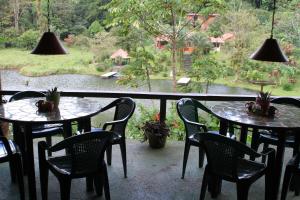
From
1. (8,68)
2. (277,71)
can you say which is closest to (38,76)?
(8,68)

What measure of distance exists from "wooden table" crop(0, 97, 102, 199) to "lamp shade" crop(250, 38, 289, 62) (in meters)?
1.47

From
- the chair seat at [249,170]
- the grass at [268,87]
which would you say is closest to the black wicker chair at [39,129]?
the chair seat at [249,170]

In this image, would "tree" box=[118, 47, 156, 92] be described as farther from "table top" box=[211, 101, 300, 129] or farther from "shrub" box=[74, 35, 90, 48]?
"table top" box=[211, 101, 300, 129]

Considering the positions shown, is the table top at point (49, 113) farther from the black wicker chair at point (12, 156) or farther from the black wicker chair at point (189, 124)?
the black wicker chair at point (189, 124)

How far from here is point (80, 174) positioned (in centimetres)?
227

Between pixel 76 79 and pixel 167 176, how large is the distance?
5.17 metres

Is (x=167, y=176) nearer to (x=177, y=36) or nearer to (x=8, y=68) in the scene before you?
(x=177, y=36)

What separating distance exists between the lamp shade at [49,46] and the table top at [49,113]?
0.49 metres

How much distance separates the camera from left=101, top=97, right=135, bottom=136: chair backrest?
2988 millimetres

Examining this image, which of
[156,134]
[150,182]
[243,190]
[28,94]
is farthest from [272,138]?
[28,94]

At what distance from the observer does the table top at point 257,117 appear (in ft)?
8.38

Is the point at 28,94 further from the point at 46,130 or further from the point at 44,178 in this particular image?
the point at 44,178

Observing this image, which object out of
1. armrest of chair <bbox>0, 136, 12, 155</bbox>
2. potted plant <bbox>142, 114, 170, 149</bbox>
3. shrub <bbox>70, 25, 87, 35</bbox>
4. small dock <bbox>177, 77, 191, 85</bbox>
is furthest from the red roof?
armrest of chair <bbox>0, 136, 12, 155</bbox>

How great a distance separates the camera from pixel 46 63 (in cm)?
798
